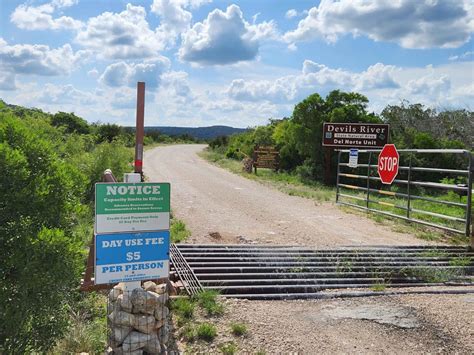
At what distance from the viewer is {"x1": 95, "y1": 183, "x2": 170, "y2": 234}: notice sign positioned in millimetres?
3764

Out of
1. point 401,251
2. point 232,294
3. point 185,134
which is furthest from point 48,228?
point 185,134

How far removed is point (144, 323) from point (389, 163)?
347 inches

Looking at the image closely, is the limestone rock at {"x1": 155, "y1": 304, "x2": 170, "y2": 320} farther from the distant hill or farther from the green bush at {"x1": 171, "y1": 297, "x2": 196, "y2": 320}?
the distant hill

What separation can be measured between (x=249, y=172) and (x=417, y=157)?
8.04 metres

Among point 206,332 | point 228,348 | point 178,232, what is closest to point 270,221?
point 178,232

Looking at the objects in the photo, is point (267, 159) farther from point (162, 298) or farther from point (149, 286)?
point (162, 298)

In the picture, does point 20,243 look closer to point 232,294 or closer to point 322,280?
point 232,294

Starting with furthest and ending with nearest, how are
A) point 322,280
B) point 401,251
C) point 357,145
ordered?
1. point 357,145
2. point 401,251
3. point 322,280

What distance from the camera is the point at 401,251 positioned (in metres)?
7.78

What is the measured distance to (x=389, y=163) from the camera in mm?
11383

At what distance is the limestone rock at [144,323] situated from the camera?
12.4 ft

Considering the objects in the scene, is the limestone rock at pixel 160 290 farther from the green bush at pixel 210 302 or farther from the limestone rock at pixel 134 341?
the green bush at pixel 210 302

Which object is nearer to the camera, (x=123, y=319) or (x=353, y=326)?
(x=123, y=319)

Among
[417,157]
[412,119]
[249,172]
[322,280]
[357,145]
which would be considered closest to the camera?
[322,280]
